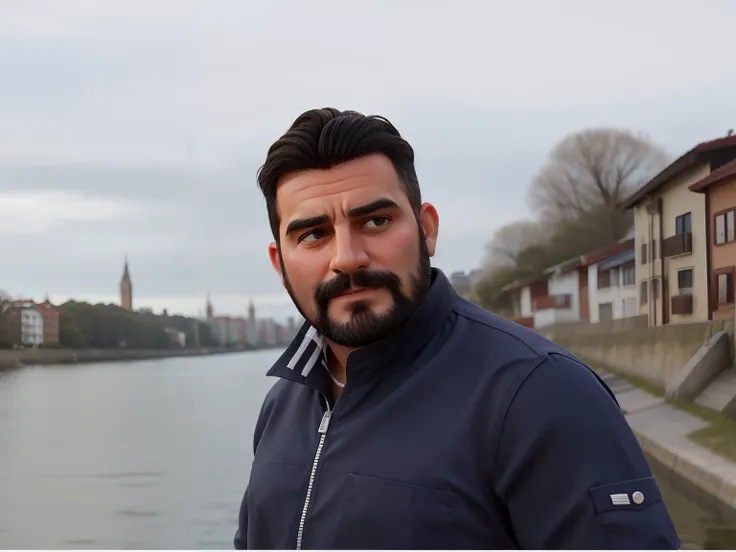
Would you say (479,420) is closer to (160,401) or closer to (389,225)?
(389,225)

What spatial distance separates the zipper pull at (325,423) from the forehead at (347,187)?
24 centimetres

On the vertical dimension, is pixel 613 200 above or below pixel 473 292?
above

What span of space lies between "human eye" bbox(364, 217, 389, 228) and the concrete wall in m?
4.75

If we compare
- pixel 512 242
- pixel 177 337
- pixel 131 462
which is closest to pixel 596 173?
pixel 512 242

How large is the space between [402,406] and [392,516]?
0.12m

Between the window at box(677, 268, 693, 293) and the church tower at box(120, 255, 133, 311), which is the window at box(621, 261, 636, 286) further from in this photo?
the church tower at box(120, 255, 133, 311)

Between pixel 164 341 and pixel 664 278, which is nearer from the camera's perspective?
pixel 664 278

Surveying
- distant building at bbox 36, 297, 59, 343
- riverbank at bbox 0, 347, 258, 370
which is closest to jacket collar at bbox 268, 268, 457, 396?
riverbank at bbox 0, 347, 258, 370

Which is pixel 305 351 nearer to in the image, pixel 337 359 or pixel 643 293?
pixel 337 359

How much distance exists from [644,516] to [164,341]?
817cm

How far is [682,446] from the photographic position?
19.4 ft

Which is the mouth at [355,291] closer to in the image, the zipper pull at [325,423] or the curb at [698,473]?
the zipper pull at [325,423]

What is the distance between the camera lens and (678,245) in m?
5.19

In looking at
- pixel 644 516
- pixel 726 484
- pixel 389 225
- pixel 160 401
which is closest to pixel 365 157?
pixel 389 225
